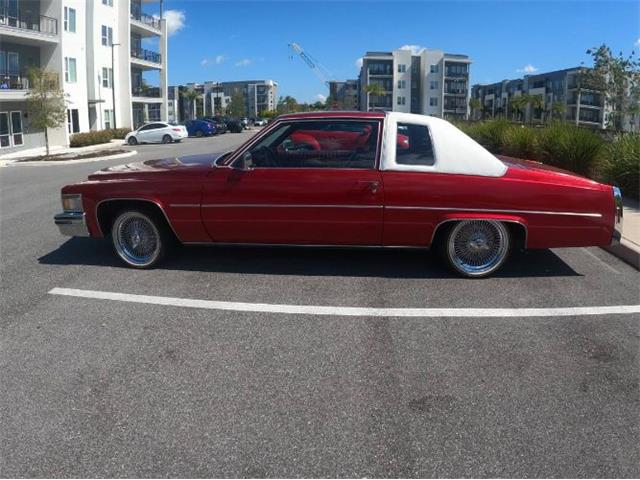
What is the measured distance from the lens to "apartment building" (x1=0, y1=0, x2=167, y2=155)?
106 feet

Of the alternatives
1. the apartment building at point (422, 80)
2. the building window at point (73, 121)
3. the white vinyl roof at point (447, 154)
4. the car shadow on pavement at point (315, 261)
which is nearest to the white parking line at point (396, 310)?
the car shadow on pavement at point (315, 261)

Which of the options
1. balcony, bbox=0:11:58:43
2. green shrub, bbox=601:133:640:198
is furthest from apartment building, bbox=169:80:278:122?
green shrub, bbox=601:133:640:198

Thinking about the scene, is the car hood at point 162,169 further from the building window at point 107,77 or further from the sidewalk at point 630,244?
the building window at point 107,77

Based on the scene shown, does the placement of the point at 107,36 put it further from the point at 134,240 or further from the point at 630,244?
the point at 630,244

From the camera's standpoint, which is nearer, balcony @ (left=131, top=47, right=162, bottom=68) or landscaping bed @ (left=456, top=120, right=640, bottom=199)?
landscaping bed @ (left=456, top=120, right=640, bottom=199)

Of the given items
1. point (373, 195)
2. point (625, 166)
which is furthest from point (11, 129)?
point (373, 195)

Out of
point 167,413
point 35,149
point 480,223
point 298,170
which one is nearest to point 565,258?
point 480,223

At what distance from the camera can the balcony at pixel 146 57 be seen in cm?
5171

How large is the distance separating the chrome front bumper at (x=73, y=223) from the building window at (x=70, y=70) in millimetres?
35239

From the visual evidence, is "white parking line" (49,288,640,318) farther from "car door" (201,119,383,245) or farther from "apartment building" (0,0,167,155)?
"apartment building" (0,0,167,155)

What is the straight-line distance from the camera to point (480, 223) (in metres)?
5.81

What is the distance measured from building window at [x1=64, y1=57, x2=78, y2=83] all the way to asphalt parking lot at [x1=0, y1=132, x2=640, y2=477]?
3561 centimetres

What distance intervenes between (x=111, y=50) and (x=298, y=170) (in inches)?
1796

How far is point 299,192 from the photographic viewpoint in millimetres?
5797
